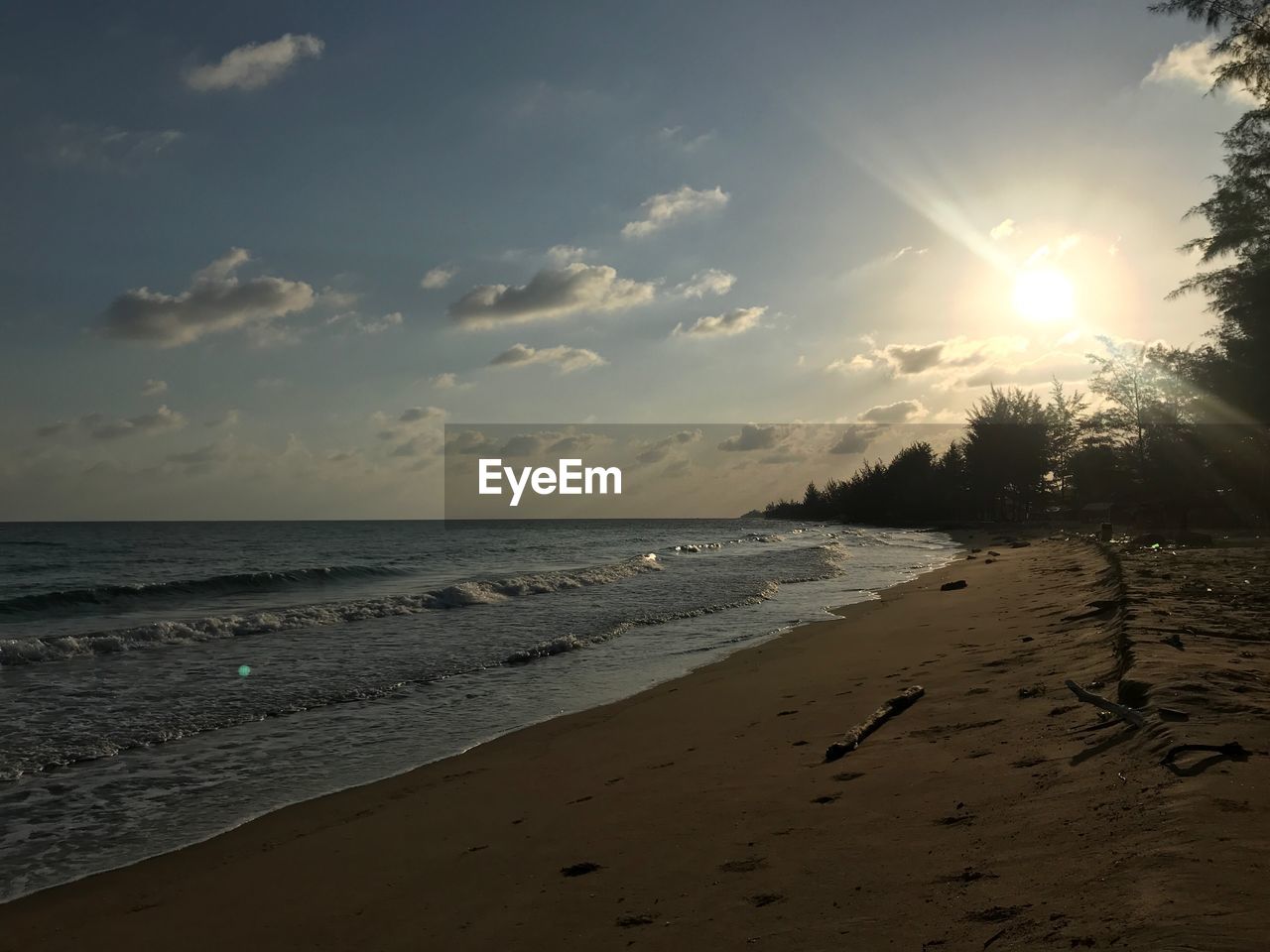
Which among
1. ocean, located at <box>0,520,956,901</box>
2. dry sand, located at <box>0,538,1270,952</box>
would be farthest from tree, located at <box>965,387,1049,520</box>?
dry sand, located at <box>0,538,1270,952</box>

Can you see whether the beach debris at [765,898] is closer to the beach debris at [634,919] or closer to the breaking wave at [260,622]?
the beach debris at [634,919]

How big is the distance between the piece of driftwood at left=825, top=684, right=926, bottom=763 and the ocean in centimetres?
451

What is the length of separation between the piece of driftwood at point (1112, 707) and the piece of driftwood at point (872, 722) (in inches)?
67.2

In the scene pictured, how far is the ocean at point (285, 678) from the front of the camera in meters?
7.60

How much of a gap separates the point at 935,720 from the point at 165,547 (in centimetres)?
7540

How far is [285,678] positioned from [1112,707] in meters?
12.3

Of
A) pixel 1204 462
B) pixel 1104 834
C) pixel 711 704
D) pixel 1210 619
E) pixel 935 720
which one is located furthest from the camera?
pixel 1204 462

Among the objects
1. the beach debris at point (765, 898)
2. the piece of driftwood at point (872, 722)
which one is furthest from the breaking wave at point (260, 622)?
the beach debris at point (765, 898)

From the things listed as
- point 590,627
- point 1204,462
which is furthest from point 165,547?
point 1204,462

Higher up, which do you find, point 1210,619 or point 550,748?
point 1210,619

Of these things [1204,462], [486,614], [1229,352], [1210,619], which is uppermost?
[1229,352]

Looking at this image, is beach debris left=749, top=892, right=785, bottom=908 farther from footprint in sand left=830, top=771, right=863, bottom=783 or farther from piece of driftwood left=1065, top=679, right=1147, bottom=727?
piece of driftwood left=1065, top=679, right=1147, bottom=727

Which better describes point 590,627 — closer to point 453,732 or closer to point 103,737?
point 453,732

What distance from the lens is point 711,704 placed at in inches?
407
